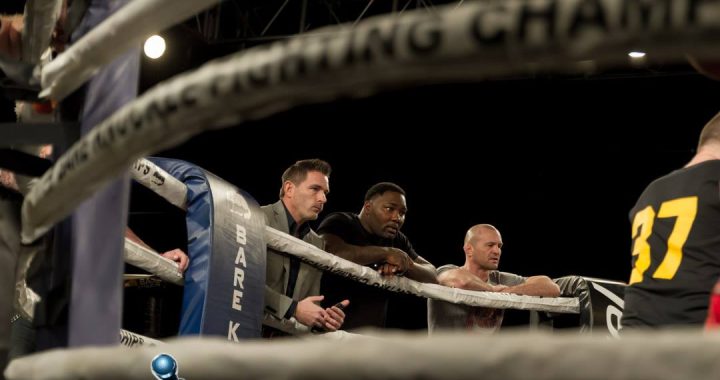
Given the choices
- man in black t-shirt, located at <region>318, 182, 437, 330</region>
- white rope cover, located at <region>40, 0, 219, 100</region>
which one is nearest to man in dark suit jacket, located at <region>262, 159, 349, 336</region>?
man in black t-shirt, located at <region>318, 182, 437, 330</region>

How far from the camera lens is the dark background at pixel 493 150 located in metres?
5.70

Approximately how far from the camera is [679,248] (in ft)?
5.65

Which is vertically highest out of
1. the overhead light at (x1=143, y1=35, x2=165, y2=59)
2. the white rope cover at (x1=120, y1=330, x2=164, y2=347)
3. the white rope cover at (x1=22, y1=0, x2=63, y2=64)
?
the overhead light at (x1=143, y1=35, x2=165, y2=59)

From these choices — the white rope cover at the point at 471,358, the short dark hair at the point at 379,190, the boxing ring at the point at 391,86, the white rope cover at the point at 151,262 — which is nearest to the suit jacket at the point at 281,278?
the white rope cover at the point at 151,262

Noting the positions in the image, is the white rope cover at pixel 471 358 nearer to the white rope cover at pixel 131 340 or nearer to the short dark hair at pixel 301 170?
the white rope cover at pixel 131 340

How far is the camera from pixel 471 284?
10.9ft

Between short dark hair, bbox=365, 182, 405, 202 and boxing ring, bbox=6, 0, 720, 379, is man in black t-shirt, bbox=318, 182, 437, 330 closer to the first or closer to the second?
short dark hair, bbox=365, 182, 405, 202

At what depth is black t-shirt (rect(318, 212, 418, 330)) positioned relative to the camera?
290 centimetres

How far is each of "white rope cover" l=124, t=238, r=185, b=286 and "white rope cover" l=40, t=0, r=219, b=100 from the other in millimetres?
1014

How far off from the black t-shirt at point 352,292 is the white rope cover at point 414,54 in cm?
244

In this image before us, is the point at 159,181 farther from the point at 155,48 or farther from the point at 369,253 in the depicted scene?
the point at 155,48

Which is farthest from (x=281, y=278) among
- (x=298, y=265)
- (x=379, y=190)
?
(x=379, y=190)

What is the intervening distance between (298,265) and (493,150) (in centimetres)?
391

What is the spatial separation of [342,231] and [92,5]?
2284 mm
